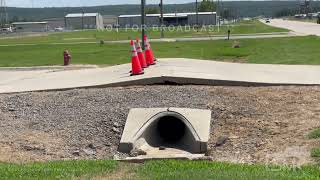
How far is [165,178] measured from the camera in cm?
627

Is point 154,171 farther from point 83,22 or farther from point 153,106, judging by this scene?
point 83,22

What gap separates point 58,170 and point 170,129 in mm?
4141

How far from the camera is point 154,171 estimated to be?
6715 mm

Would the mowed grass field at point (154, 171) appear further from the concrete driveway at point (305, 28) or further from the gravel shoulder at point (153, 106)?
the concrete driveway at point (305, 28)

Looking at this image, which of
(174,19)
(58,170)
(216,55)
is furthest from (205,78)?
(174,19)

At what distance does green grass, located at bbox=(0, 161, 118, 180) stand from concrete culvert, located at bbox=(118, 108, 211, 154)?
6.30ft

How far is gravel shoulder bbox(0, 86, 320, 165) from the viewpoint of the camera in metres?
8.70

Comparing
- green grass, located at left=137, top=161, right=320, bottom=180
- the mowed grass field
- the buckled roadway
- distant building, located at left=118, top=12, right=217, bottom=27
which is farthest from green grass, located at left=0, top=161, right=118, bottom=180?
distant building, located at left=118, top=12, right=217, bottom=27

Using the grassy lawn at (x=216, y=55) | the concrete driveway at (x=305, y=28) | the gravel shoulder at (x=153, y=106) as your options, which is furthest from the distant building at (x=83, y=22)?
the gravel shoulder at (x=153, y=106)

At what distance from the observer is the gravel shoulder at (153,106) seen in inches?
343

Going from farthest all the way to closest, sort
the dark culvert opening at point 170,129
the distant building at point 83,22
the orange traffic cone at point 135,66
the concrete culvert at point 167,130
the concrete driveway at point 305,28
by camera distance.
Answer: the distant building at point 83,22 → the concrete driveway at point 305,28 → the orange traffic cone at point 135,66 → the dark culvert opening at point 170,129 → the concrete culvert at point 167,130

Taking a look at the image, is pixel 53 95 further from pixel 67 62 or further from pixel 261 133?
pixel 67 62

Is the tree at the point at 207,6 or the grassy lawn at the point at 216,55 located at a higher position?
the tree at the point at 207,6

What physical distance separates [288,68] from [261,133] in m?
7.41
